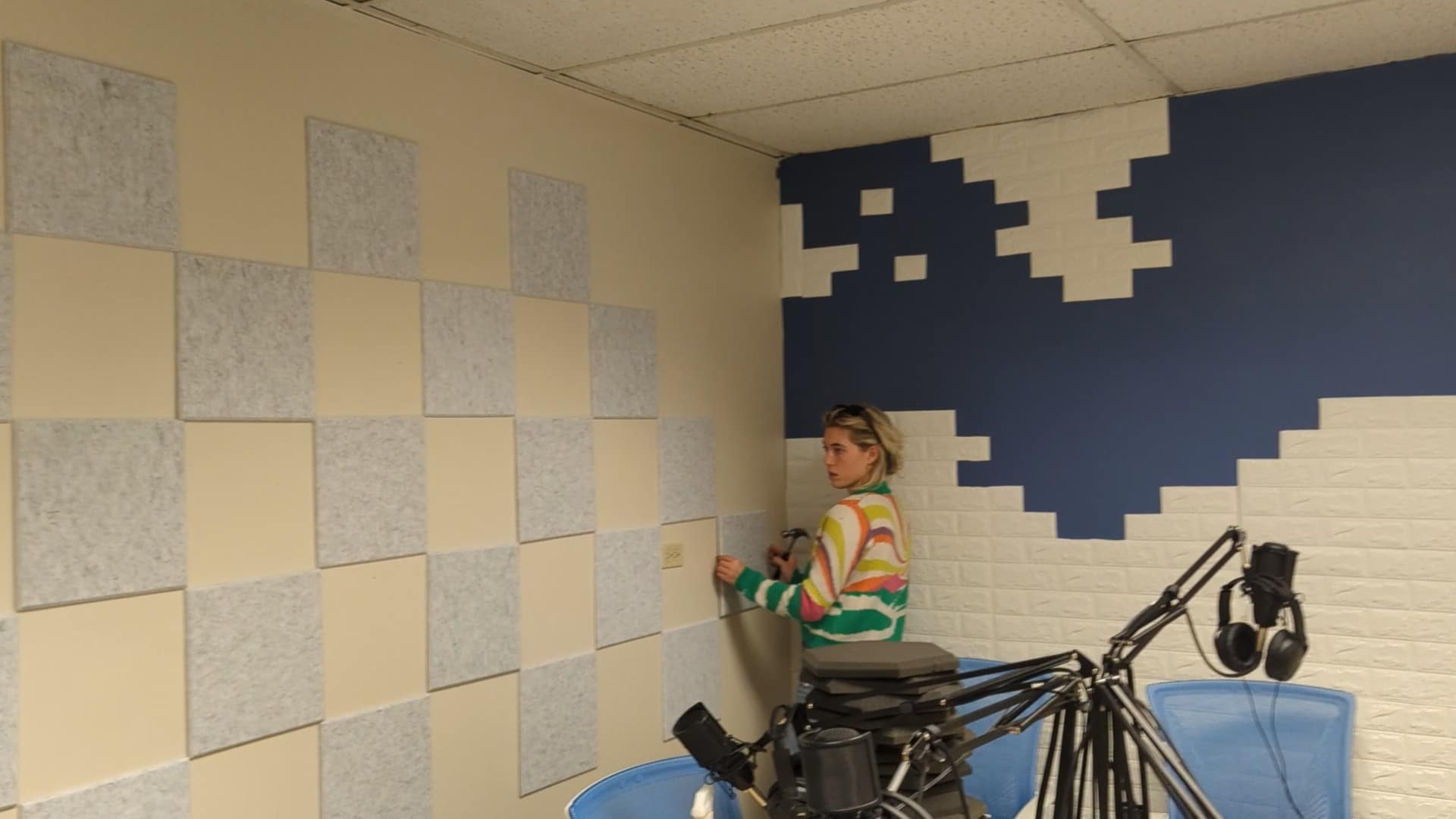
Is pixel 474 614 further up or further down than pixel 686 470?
further down

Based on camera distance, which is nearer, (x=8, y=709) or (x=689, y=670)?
(x=8, y=709)

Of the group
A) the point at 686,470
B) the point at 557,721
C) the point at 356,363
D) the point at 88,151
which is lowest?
the point at 557,721

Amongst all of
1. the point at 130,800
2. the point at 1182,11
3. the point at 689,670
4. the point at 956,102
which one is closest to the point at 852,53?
the point at 956,102

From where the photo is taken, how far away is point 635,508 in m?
3.06

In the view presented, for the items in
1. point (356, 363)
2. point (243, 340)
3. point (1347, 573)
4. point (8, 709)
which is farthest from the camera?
point (1347, 573)

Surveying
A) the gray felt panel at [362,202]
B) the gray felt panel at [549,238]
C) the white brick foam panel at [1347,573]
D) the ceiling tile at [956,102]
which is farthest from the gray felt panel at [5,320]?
the white brick foam panel at [1347,573]

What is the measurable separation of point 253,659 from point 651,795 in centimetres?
86

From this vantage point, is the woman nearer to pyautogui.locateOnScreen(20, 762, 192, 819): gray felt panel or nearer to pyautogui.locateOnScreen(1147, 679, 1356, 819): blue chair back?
pyautogui.locateOnScreen(1147, 679, 1356, 819): blue chair back

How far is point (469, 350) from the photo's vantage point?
8.31ft

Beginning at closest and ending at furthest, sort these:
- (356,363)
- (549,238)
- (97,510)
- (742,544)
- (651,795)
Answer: (97,510)
(356,363)
(651,795)
(549,238)
(742,544)

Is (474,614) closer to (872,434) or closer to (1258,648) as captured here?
(872,434)

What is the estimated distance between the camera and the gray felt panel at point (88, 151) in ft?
5.66

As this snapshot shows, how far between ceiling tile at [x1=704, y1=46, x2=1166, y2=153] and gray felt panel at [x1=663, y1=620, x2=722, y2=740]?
59.5 inches

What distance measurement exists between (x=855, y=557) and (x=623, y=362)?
2.82 ft
